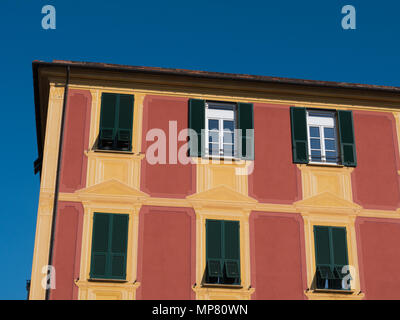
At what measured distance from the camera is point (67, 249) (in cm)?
1619

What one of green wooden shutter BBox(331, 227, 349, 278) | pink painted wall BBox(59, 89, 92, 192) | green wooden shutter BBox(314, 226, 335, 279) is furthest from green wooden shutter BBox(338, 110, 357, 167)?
pink painted wall BBox(59, 89, 92, 192)

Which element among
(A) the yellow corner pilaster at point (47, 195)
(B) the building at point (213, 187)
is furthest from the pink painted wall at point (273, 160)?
(A) the yellow corner pilaster at point (47, 195)

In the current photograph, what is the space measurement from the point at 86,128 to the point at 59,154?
102 cm

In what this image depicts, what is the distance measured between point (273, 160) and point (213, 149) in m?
1.61

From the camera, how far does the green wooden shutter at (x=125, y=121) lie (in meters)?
17.5

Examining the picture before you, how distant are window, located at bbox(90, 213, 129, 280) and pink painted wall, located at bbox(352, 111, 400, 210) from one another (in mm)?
6154

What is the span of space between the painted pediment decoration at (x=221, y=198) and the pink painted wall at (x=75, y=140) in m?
2.83

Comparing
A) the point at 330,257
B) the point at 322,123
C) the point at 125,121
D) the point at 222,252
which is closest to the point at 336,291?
the point at 330,257

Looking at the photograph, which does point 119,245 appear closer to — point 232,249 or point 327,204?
point 232,249

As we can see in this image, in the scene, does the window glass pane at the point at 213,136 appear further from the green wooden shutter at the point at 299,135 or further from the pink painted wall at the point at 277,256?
the pink painted wall at the point at 277,256

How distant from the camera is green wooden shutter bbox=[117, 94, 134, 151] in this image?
1748 cm

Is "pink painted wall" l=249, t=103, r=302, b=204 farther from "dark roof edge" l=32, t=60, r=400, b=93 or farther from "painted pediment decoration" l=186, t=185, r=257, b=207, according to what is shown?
"dark roof edge" l=32, t=60, r=400, b=93

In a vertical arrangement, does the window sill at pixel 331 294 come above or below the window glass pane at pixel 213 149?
below

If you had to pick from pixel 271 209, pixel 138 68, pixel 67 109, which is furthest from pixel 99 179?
pixel 271 209
